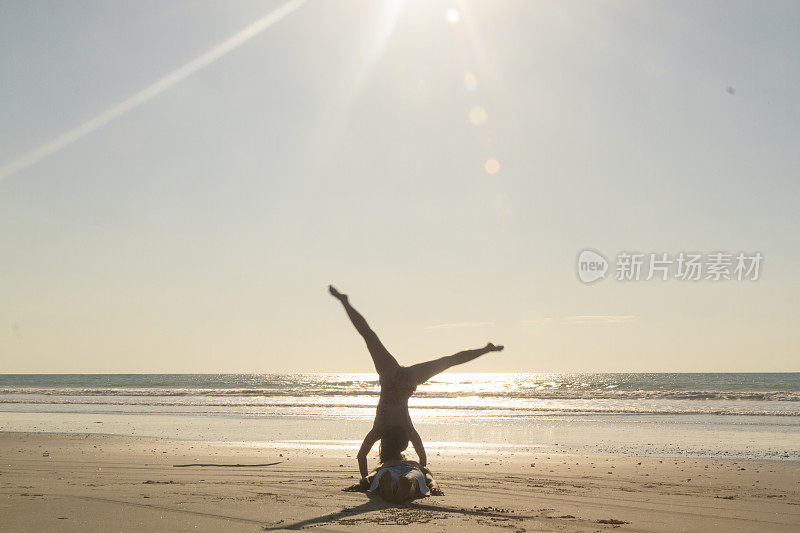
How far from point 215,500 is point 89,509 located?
1409 mm

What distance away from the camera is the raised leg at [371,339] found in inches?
361

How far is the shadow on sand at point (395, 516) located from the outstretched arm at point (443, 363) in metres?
1.65

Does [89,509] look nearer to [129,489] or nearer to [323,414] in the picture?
[129,489]

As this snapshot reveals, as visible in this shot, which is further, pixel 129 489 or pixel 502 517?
pixel 129 489

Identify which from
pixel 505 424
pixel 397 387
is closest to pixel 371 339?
pixel 397 387

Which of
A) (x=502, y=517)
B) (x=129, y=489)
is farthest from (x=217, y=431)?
(x=502, y=517)

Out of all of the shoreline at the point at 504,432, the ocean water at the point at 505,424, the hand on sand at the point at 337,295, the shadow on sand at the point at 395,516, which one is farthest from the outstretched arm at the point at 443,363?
the ocean water at the point at 505,424

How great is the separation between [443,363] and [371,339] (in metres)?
1.05

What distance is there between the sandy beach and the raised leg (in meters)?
1.76

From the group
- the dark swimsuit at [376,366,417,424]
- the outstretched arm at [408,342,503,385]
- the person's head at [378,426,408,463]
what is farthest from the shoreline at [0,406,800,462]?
the outstretched arm at [408,342,503,385]

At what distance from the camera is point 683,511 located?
8094mm

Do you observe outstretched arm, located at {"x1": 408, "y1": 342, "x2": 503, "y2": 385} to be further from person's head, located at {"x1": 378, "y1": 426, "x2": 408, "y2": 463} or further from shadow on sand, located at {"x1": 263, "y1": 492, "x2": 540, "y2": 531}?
shadow on sand, located at {"x1": 263, "y1": 492, "x2": 540, "y2": 531}

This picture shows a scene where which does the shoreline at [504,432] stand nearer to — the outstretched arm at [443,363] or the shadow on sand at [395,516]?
the outstretched arm at [443,363]

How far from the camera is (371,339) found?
9195mm
